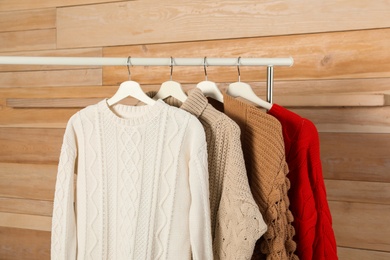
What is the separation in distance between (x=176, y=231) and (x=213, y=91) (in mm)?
359

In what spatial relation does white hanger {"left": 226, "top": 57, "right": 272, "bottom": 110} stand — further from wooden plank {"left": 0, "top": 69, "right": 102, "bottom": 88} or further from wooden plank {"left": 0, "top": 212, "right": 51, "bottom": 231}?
wooden plank {"left": 0, "top": 212, "right": 51, "bottom": 231}

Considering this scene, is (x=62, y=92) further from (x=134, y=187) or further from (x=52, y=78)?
(x=134, y=187)

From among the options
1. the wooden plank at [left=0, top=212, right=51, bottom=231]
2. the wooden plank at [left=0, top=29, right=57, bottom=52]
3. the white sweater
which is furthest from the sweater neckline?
the wooden plank at [left=0, top=212, right=51, bottom=231]

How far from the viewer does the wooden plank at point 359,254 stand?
150cm

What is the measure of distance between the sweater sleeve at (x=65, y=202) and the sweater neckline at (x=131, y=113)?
0.11 meters

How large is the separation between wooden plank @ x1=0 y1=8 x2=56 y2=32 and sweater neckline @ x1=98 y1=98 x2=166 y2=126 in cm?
94

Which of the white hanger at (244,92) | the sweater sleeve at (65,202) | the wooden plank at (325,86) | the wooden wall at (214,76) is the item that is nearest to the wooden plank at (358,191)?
the wooden wall at (214,76)

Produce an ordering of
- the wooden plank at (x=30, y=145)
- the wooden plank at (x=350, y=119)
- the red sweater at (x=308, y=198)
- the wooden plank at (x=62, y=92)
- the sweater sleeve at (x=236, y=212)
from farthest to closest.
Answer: the wooden plank at (x=30, y=145), the wooden plank at (x=62, y=92), the wooden plank at (x=350, y=119), the red sweater at (x=308, y=198), the sweater sleeve at (x=236, y=212)

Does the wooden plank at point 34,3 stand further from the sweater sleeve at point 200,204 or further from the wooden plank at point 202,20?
the sweater sleeve at point 200,204

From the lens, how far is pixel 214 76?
5.56 feet

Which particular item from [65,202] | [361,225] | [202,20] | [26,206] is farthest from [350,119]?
[26,206]

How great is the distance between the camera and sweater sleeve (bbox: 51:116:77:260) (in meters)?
1.16

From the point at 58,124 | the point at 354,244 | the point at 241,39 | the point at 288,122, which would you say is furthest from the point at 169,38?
the point at 354,244

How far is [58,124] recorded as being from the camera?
1944 millimetres
